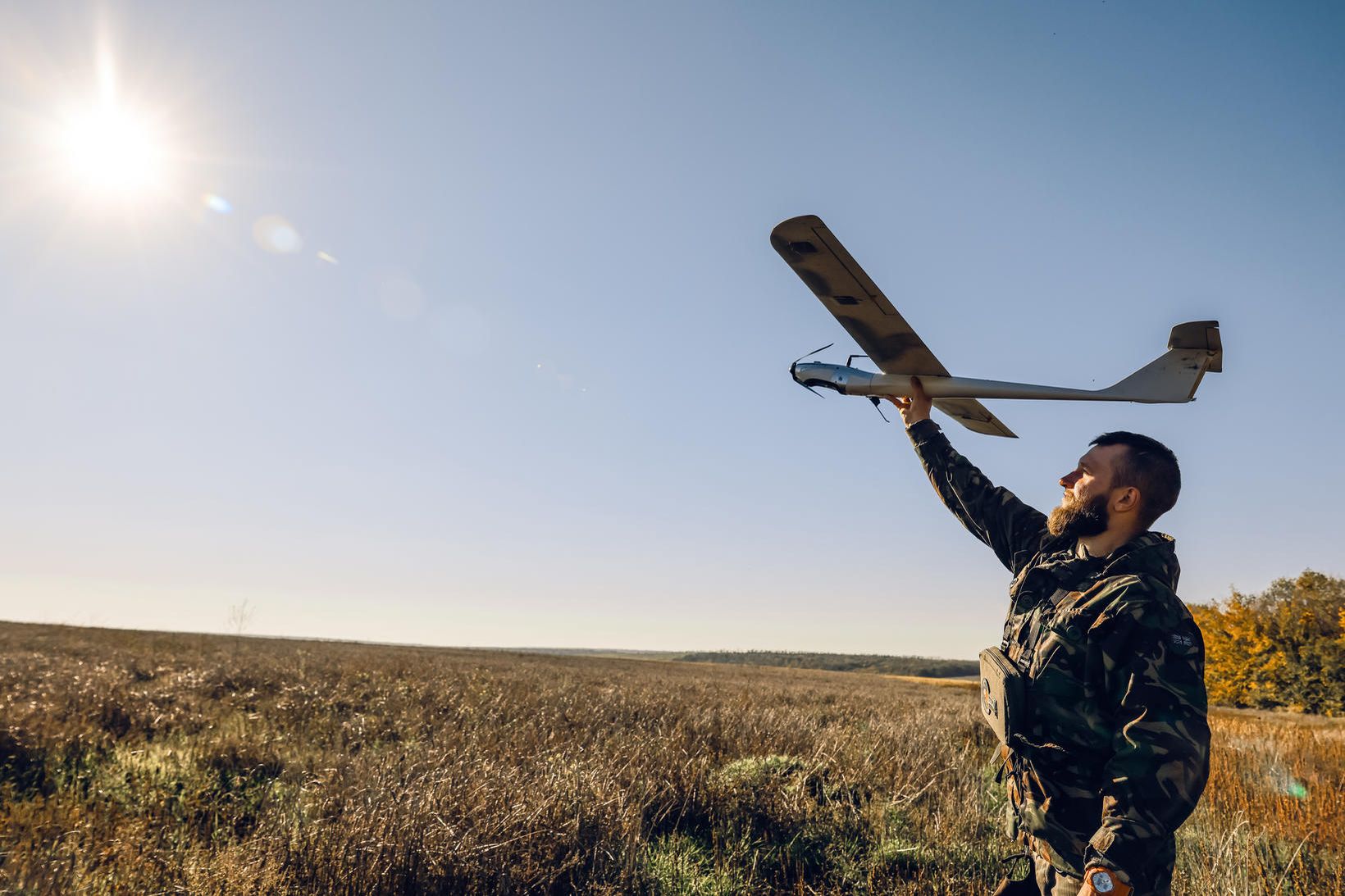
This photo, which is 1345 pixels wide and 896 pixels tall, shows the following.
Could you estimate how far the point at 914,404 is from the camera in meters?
4.00

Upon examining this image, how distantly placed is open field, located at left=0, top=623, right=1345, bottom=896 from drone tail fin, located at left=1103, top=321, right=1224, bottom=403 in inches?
106

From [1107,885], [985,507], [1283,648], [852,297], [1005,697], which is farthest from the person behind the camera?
[1283,648]

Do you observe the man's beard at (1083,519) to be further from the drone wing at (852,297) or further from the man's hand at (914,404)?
the drone wing at (852,297)

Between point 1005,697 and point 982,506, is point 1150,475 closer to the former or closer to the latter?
point 982,506

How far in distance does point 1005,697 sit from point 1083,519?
0.81 meters

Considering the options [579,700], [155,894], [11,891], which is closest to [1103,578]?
[155,894]

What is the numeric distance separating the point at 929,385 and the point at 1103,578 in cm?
192

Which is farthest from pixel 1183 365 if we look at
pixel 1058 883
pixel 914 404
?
pixel 1058 883

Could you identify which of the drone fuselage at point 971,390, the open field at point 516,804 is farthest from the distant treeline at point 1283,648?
the drone fuselage at point 971,390

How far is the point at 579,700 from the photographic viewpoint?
9547 millimetres

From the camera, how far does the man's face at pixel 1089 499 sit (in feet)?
8.80

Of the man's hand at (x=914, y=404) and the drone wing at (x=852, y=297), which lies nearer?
the man's hand at (x=914, y=404)

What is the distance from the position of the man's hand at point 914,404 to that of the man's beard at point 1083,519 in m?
1.18

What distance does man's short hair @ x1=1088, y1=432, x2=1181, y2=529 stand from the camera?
2613 millimetres
